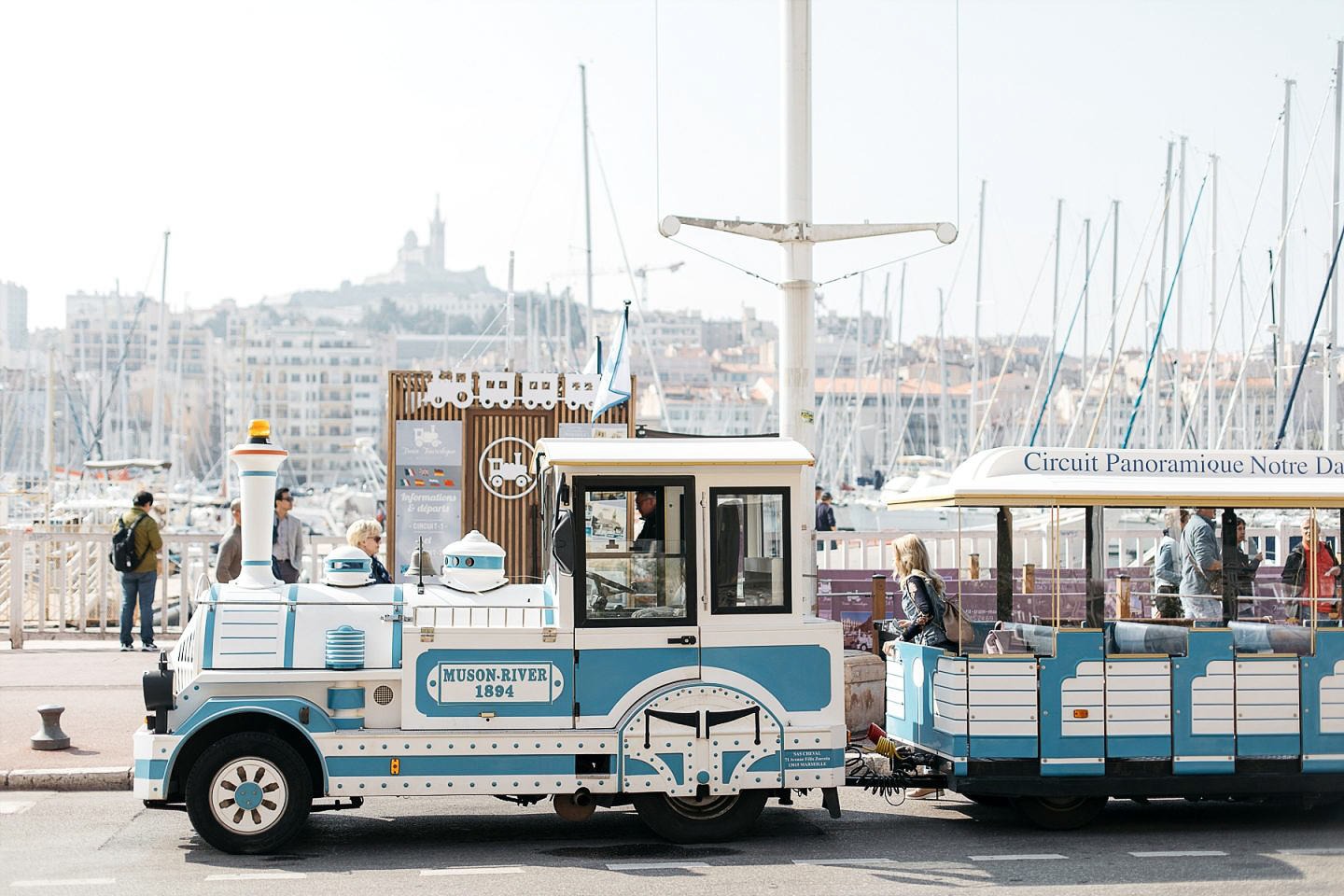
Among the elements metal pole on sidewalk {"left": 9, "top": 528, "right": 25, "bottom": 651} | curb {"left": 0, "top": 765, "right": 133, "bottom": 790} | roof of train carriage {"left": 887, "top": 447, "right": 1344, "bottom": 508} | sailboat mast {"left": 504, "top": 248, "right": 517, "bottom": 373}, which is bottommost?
curb {"left": 0, "top": 765, "right": 133, "bottom": 790}

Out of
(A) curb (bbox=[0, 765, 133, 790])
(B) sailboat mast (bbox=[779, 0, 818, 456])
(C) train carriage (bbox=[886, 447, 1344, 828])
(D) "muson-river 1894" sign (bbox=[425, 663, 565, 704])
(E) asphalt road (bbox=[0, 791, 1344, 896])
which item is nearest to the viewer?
(E) asphalt road (bbox=[0, 791, 1344, 896])

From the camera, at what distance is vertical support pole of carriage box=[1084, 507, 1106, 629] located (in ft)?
34.2

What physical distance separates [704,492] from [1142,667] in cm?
300

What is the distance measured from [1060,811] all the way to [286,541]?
796 centimetres

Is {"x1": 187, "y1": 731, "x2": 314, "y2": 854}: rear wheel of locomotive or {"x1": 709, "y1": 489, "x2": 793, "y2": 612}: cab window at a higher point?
{"x1": 709, "y1": 489, "x2": 793, "y2": 612}: cab window

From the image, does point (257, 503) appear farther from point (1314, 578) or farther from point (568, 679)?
point (1314, 578)

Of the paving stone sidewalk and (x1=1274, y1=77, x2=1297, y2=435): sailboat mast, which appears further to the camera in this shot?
(x1=1274, y1=77, x2=1297, y2=435): sailboat mast

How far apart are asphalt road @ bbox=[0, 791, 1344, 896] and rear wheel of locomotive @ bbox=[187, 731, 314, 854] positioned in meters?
0.14

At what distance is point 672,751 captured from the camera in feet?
30.5

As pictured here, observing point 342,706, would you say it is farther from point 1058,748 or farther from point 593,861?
point 1058,748

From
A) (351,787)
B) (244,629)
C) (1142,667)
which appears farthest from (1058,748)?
(244,629)

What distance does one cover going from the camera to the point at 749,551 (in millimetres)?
9438

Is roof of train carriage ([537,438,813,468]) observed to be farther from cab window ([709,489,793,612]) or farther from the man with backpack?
the man with backpack

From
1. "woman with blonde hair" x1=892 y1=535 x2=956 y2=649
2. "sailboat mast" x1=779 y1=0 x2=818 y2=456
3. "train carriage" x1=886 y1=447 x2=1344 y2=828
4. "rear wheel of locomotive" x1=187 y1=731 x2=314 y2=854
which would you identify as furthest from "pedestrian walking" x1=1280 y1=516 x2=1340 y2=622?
"rear wheel of locomotive" x1=187 y1=731 x2=314 y2=854
